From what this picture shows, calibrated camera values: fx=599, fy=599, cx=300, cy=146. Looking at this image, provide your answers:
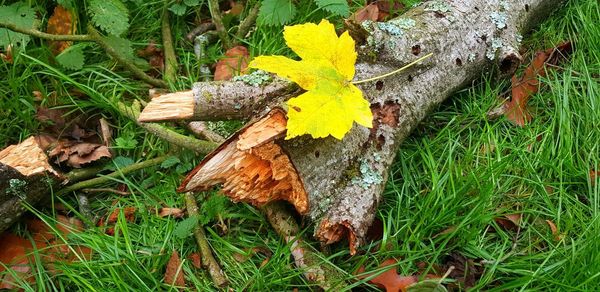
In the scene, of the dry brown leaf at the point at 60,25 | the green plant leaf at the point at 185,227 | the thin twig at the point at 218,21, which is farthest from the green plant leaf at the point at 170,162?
the dry brown leaf at the point at 60,25

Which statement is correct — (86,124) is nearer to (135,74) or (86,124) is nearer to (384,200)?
(135,74)

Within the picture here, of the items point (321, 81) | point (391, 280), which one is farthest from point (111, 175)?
point (391, 280)

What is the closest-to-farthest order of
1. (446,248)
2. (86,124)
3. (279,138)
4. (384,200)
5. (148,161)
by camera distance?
(279,138) → (446,248) → (384,200) → (148,161) → (86,124)

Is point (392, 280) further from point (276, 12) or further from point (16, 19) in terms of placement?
point (16, 19)

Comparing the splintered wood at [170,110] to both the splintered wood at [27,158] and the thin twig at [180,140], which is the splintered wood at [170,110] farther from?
the splintered wood at [27,158]

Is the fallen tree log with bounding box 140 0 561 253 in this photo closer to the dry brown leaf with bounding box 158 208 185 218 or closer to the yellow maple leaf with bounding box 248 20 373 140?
the yellow maple leaf with bounding box 248 20 373 140

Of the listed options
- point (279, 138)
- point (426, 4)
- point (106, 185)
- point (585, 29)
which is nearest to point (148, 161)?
point (106, 185)
